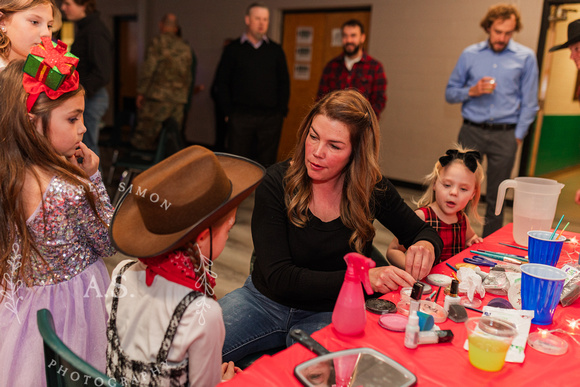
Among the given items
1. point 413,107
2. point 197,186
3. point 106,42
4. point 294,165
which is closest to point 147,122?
point 106,42

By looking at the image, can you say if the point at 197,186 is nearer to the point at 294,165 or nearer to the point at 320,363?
the point at 320,363

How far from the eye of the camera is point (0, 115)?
1.42m

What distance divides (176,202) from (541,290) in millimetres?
915

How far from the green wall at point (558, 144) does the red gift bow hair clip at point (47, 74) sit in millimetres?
5383

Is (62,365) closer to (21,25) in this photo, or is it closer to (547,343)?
(547,343)

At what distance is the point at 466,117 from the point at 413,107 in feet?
7.01

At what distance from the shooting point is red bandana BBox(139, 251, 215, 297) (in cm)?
104

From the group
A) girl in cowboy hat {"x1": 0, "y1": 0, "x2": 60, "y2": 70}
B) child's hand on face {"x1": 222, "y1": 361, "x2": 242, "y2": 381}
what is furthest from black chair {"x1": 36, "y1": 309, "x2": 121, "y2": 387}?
girl in cowboy hat {"x1": 0, "y1": 0, "x2": 60, "y2": 70}

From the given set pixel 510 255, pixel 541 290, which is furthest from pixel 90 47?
pixel 541 290

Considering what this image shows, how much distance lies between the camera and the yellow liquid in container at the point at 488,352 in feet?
3.22

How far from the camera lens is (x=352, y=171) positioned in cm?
173

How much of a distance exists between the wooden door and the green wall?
253cm
